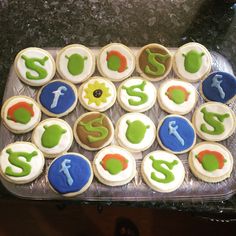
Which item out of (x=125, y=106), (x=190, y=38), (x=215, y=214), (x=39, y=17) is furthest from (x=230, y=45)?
(x=39, y=17)

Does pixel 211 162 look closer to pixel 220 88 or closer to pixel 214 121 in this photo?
pixel 214 121

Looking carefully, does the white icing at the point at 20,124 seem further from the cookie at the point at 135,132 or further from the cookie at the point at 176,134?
the cookie at the point at 176,134

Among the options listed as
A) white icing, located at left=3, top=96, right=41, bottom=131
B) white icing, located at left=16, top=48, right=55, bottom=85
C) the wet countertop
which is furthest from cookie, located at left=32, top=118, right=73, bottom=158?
the wet countertop

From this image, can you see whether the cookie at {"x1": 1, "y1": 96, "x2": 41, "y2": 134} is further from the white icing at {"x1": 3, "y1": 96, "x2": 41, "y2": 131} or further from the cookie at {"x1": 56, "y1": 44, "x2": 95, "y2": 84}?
the cookie at {"x1": 56, "y1": 44, "x2": 95, "y2": 84}

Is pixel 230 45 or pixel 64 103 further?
pixel 230 45

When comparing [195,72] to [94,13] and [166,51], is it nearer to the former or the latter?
[166,51]

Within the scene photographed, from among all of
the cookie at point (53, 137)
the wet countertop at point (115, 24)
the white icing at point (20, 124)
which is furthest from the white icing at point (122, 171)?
the wet countertop at point (115, 24)
